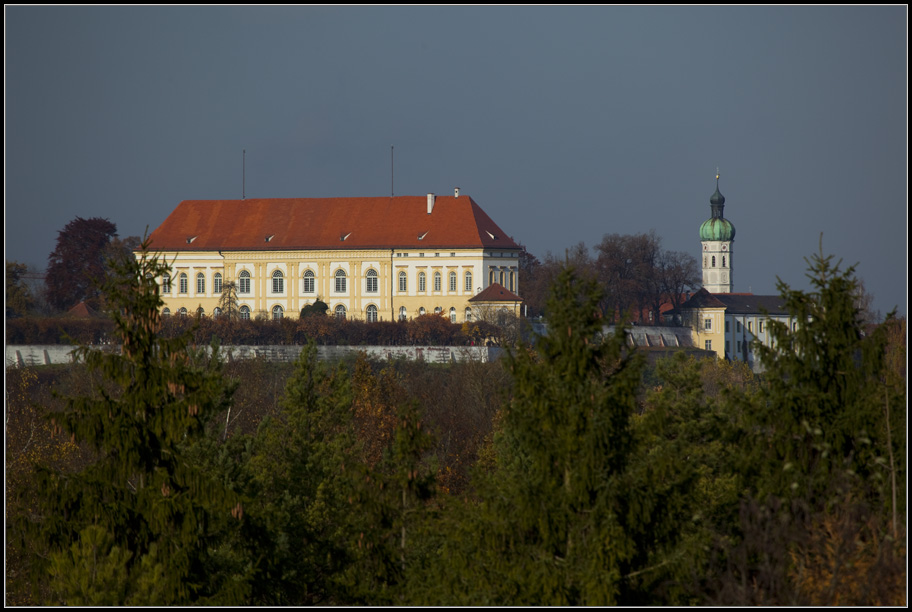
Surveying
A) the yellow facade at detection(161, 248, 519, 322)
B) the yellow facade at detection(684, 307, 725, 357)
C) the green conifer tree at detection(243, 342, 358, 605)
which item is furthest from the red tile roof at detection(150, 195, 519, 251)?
the green conifer tree at detection(243, 342, 358, 605)

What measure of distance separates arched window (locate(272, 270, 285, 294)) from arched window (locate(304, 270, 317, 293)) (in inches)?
61.8

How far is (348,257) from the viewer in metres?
85.9

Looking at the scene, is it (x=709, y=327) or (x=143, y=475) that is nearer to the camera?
(x=143, y=475)

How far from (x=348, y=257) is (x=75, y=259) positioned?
18.4 metres

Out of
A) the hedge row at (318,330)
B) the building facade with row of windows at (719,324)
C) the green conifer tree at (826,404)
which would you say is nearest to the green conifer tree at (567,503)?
the green conifer tree at (826,404)

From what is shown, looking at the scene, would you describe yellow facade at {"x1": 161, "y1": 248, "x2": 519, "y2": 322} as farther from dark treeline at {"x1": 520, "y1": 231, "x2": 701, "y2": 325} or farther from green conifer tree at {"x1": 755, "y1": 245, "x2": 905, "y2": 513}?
green conifer tree at {"x1": 755, "y1": 245, "x2": 905, "y2": 513}

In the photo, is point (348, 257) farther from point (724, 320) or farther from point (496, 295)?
point (724, 320)

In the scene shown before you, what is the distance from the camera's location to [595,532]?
1237cm

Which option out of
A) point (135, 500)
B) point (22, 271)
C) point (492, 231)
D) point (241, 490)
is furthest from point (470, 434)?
point (22, 271)

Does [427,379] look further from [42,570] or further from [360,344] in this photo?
[42,570]

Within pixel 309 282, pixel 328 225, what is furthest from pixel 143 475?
pixel 328 225

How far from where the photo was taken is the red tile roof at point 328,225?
85188mm

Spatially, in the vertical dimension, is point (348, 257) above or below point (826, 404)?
above

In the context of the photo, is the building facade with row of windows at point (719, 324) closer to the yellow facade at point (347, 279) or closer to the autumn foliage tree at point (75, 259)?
the yellow facade at point (347, 279)
